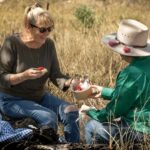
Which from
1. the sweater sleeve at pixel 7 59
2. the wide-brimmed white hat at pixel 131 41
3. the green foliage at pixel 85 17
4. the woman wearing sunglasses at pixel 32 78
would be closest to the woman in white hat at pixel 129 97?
the wide-brimmed white hat at pixel 131 41

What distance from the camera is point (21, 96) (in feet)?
17.5

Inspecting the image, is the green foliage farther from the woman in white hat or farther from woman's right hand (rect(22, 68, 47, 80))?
the woman in white hat

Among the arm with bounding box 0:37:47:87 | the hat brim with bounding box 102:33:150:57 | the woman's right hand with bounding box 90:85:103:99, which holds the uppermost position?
the hat brim with bounding box 102:33:150:57

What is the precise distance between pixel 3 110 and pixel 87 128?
765 millimetres

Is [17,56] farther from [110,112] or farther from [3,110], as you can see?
[110,112]

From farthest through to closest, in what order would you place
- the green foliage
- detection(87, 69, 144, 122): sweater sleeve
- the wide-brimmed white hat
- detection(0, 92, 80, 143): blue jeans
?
1. the green foliage
2. detection(0, 92, 80, 143): blue jeans
3. the wide-brimmed white hat
4. detection(87, 69, 144, 122): sweater sleeve

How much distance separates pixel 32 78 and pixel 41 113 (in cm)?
29

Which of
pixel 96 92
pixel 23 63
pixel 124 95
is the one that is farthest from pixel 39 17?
pixel 124 95

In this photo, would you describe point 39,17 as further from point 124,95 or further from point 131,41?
point 124,95

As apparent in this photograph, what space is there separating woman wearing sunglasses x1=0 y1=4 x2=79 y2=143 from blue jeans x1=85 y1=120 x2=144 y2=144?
31cm

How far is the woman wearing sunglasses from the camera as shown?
5.14 meters

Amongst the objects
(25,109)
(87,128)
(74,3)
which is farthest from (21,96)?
(74,3)

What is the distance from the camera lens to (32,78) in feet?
16.7

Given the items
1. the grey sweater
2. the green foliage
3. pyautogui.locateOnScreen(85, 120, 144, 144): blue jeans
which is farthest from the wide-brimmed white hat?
the green foliage
